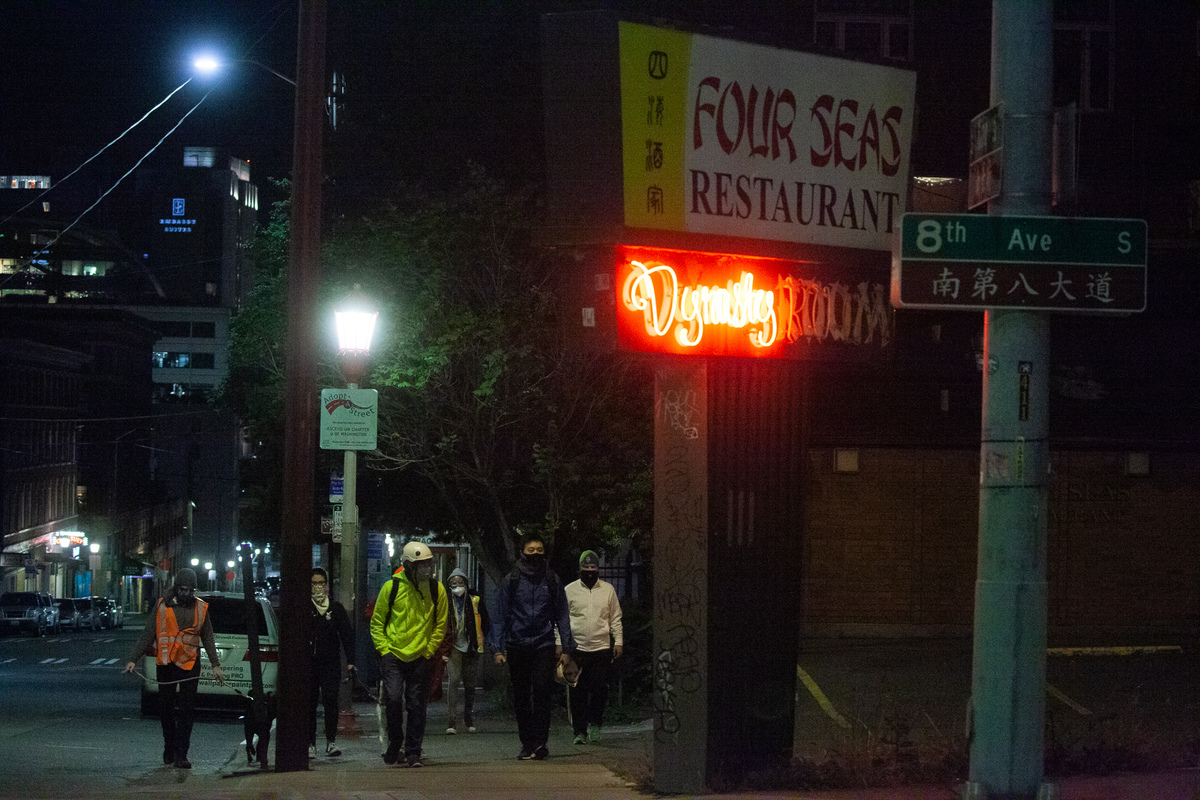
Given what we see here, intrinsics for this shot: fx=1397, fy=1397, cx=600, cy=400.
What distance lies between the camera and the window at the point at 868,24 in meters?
17.7

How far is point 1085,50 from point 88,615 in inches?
2030

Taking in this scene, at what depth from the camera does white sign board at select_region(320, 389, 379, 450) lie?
14469mm

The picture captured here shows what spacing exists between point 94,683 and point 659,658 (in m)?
19.9

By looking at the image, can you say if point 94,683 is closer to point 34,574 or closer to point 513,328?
point 513,328

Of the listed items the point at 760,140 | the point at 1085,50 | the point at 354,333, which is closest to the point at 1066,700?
the point at 760,140

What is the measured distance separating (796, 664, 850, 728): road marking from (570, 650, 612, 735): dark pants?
2.07m

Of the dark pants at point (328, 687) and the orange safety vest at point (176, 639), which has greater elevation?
the orange safety vest at point (176, 639)

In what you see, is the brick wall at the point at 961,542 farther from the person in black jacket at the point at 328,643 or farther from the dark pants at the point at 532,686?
the person in black jacket at the point at 328,643

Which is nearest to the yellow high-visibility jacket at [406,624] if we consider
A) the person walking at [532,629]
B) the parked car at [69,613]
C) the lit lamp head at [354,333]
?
the person walking at [532,629]

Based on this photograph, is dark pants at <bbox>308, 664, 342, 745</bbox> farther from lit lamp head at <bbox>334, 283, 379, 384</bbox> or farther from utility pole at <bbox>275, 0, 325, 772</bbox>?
lit lamp head at <bbox>334, 283, 379, 384</bbox>

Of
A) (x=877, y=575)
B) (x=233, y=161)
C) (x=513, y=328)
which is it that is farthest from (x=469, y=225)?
(x=233, y=161)

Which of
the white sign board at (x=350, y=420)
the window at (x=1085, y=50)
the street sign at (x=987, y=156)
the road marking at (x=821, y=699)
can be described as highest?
the window at (x=1085, y=50)

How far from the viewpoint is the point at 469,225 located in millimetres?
18031

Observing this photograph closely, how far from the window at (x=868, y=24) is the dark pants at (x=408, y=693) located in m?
10.3
